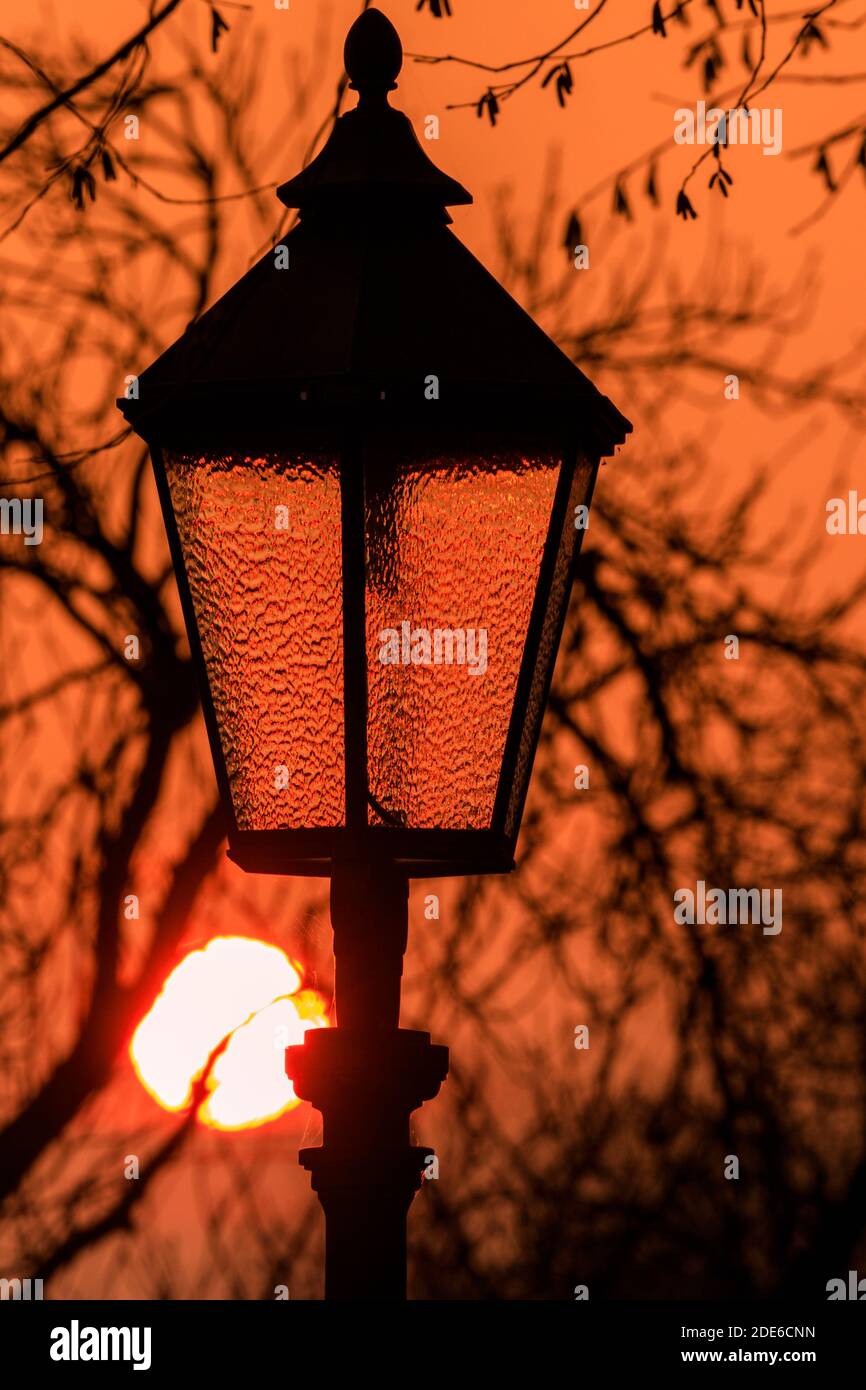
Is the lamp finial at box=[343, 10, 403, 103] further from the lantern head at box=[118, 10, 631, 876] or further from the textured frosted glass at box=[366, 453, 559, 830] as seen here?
the textured frosted glass at box=[366, 453, 559, 830]

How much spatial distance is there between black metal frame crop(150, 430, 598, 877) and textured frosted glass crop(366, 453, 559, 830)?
0.05ft

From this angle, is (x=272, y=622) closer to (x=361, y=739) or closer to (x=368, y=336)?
(x=361, y=739)

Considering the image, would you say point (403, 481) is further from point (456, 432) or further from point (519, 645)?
point (519, 645)

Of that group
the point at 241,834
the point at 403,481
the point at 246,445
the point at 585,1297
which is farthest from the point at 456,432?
the point at 585,1297

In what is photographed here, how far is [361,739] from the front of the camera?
2.64 meters

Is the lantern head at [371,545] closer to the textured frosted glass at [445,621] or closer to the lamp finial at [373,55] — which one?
the textured frosted glass at [445,621]

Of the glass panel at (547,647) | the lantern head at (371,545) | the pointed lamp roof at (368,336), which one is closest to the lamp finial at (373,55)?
the pointed lamp roof at (368,336)

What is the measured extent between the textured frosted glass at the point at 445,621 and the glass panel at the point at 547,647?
5 cm

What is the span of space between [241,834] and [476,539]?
526mm

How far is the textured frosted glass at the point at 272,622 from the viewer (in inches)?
105

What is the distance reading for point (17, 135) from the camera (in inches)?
236

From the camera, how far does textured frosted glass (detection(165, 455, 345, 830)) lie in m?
2.68

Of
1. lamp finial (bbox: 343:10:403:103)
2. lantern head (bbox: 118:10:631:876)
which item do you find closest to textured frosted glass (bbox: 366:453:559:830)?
lantern head (bbox: 118:10:631:876)

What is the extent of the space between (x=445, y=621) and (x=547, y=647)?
0.23 m
